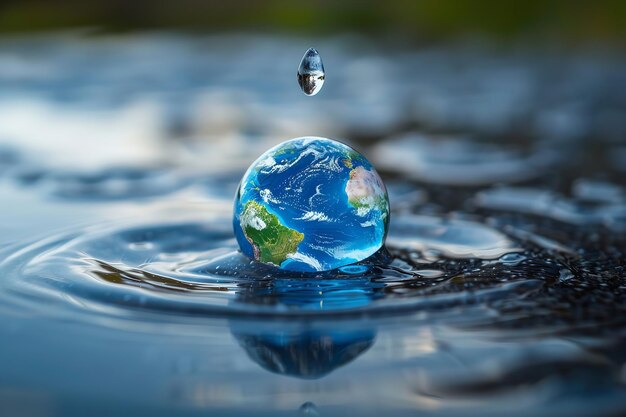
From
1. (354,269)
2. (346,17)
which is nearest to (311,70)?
(354,269)

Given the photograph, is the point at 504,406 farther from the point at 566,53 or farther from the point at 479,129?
the point at 566,53

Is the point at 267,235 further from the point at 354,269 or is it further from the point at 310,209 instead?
the point at 354,269

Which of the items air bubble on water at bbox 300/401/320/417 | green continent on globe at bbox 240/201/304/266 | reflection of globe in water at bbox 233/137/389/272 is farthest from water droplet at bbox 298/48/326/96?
air bubble on water at bbox 300/401/320/417

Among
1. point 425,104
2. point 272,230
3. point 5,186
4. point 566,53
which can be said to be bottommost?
point 272,230

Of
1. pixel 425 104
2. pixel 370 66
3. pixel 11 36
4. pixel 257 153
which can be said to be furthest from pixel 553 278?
pixel 11 36

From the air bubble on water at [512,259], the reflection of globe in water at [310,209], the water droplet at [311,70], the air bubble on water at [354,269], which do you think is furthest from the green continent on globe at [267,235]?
the air bubble on water at [512,259]

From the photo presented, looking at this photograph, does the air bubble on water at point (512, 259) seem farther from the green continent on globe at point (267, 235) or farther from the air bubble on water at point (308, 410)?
the air bubble on water at point (308, 410)
